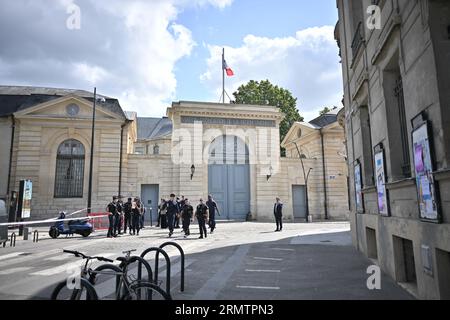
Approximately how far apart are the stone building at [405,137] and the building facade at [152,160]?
15981 mm

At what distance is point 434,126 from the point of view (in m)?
4.42

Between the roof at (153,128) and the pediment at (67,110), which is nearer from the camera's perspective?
the pediment at (67,110)

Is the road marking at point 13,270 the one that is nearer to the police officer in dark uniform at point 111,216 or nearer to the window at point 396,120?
the police officer in dark uniform at point 111,216

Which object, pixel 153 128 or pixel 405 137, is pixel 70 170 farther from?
pixel 153 128

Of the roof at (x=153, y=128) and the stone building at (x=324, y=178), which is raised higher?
the roof at (x=153, y=128)

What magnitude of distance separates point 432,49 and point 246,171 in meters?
21.8

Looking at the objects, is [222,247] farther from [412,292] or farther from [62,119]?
[62,119]

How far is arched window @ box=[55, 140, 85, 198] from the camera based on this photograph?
2281 centimetres

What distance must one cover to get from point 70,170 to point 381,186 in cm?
2150

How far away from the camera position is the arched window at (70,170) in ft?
Result: 74.8

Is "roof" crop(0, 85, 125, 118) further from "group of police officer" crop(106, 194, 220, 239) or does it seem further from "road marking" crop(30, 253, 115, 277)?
"road marking" crop(30, 253, 115, 277)

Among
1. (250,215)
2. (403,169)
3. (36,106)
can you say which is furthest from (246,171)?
(403,169)

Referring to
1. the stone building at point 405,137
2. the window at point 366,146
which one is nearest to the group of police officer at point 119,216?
the stone building at point 405,137

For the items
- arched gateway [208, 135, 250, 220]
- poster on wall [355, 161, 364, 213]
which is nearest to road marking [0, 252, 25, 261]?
poster on wall [355, 161, 364, 213]
